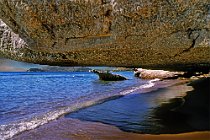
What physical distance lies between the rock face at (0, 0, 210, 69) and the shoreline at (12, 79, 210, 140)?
6.16 feet

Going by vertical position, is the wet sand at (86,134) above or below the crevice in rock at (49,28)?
below

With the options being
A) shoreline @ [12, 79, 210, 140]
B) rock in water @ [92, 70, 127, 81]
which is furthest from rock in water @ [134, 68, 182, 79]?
shoreline @ [12, 79, 210, 140]

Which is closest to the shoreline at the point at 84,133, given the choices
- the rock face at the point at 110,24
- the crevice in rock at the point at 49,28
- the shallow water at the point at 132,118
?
the shallow water at the point at 132,118

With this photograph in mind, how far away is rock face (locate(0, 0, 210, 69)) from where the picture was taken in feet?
12.7

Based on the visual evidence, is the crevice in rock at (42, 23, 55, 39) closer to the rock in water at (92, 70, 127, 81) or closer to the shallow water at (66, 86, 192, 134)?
the shallow water at (66, 86, 192, 134)

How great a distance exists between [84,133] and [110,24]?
3508 mm

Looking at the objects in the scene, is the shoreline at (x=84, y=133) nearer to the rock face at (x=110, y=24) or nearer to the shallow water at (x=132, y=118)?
the shallow water at (x=132, y=118)

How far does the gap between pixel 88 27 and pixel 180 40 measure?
1429mm

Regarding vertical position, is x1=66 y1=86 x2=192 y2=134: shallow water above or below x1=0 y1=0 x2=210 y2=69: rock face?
below

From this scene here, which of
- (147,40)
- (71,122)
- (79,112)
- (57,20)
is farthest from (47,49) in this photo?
(79,112)

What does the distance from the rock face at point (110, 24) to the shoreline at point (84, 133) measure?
73.9 inches

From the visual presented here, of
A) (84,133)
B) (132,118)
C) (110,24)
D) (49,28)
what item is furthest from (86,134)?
(110,24)

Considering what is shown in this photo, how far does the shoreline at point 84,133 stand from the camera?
620 centimetres

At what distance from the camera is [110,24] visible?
4.22 metres
